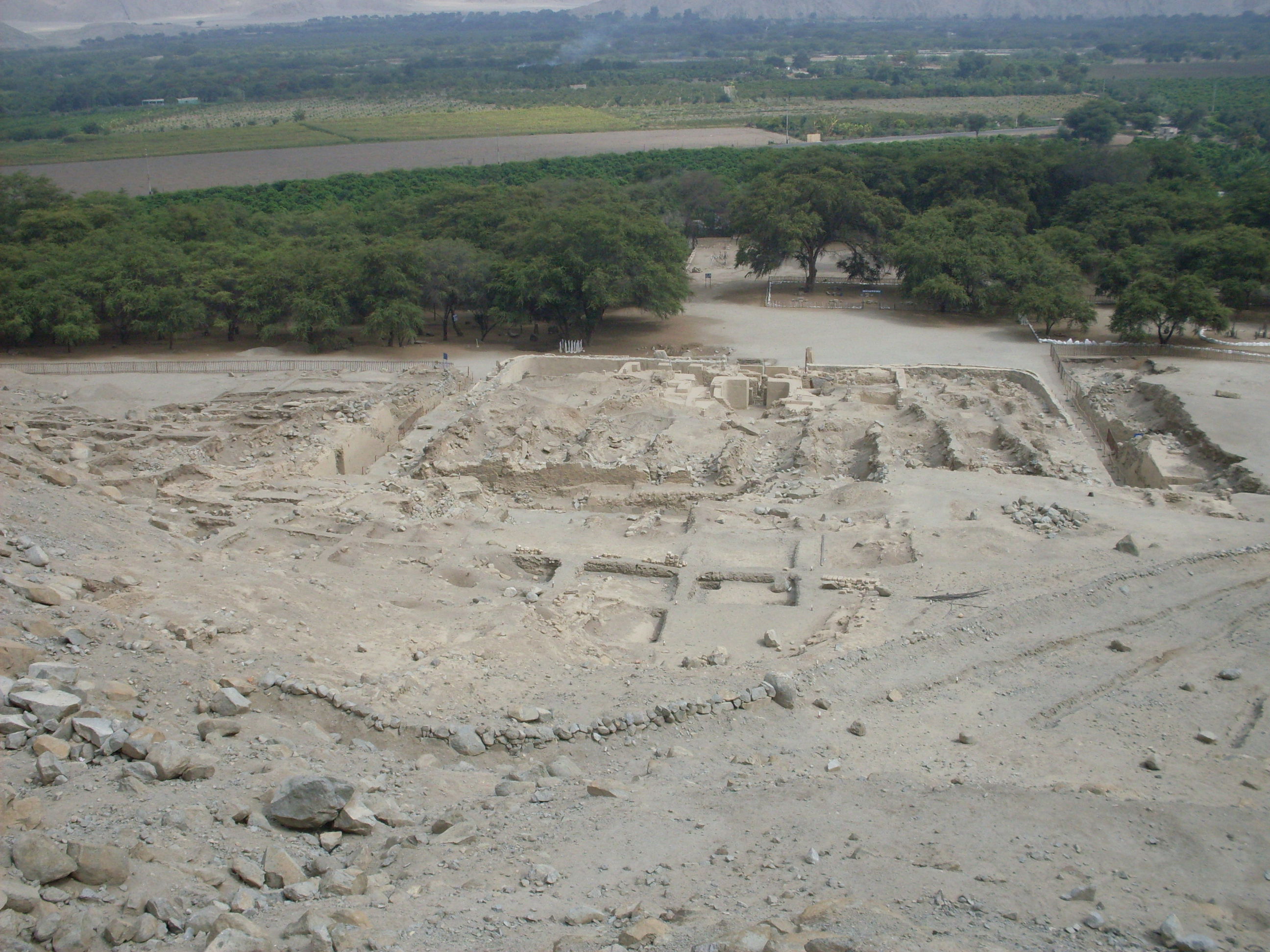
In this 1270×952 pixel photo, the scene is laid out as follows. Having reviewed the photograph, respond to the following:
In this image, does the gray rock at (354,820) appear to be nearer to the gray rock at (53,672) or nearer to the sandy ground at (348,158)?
the gray rock at (53,672)

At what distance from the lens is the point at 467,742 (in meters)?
10.7

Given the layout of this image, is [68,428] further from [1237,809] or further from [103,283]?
[1237,809]

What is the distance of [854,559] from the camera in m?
16.9

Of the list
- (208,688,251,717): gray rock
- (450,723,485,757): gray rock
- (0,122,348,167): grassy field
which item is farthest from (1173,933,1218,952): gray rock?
(0,122,348,167): grassy field

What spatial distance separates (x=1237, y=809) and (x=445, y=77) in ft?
365

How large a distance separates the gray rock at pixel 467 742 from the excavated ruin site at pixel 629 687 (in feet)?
0.11

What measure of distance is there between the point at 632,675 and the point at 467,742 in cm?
256

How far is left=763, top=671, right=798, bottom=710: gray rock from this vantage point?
38.9 feet

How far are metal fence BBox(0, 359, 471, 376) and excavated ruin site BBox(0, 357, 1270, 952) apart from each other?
18.8ft

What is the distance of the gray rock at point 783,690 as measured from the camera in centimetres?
1187

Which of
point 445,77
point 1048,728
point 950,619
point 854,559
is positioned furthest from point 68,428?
point 445,77

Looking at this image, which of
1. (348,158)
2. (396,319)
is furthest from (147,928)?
(348,158)

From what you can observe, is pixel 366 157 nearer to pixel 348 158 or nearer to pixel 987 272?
pixel 348 158

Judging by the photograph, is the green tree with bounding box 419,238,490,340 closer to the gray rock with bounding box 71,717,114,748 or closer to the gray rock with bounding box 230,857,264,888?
the gray rock with bounding box 71,717,114,748
